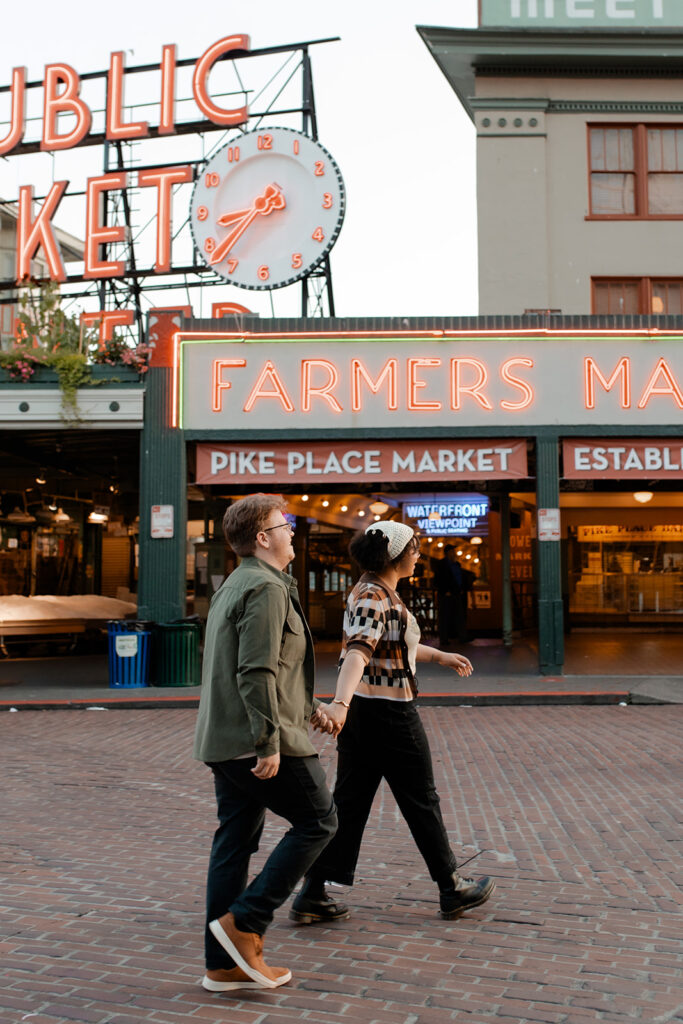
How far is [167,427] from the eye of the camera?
50.4 feet

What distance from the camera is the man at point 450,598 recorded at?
1914 centimetres

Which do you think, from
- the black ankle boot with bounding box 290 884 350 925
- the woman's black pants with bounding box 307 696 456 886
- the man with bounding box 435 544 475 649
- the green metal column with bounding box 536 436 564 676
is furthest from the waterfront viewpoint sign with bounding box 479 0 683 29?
the black ankle boot with bounding box 290 884 350 925

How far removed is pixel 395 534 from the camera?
4.82 m

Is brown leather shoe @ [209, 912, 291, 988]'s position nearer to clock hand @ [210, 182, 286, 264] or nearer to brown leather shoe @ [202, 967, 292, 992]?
brown leather shoe @ [202, 967, 292, 992]

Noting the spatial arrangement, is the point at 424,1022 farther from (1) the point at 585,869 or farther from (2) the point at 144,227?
(2) the point at 144,227

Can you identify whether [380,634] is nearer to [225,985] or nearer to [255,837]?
[255,837]

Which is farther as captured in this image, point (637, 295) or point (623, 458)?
point (637, 295)

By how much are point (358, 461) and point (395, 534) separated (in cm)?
1073

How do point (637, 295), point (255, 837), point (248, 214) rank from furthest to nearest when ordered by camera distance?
point (248, 214)
point (637, 295)
point (255, 837)

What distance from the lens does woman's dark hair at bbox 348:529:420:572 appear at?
15.6 feet

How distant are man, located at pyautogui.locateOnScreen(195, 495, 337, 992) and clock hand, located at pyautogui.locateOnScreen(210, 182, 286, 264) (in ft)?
52.1

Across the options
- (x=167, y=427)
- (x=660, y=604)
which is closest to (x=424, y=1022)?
(x=167, y=427)

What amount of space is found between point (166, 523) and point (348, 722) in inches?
426

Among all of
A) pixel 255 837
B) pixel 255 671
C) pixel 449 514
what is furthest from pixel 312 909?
pixel 449 514
